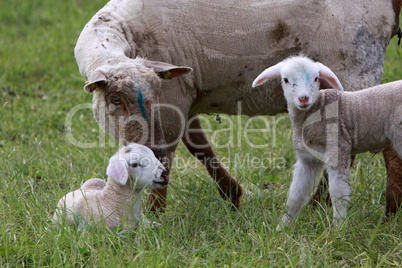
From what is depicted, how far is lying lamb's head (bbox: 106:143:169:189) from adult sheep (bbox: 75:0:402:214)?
1.59 ft

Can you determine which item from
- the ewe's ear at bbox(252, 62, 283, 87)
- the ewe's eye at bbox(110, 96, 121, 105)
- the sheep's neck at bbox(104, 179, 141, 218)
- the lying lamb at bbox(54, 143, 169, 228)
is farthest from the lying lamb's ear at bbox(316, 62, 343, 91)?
the sheep's neck at bbox(104, 179, 141, 218)

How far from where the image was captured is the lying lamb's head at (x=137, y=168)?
11.8 ft

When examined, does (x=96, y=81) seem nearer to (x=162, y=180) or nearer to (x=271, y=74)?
(x=162, y=180)

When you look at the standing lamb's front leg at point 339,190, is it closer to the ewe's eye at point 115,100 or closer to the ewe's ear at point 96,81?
the ewe's eye at point 115,100

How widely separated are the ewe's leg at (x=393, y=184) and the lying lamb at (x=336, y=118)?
0.61 meters

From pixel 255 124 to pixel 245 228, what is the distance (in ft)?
9.36

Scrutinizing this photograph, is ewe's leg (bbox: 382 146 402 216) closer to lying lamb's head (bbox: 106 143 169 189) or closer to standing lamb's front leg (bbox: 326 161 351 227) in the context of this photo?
standing lamb's front leg (bbox: 326 161 351 227)

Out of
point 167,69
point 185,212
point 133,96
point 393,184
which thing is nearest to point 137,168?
point 133,96

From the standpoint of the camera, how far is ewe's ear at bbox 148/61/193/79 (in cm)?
386

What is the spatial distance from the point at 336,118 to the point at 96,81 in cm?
165

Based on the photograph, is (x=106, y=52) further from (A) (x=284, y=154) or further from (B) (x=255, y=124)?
(B) (x=255, y=124)

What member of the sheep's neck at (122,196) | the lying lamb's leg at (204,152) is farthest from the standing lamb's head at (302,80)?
the lying lamb's leg at (204,152)

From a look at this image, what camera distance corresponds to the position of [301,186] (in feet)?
12.9

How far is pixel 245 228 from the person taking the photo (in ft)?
12.1
